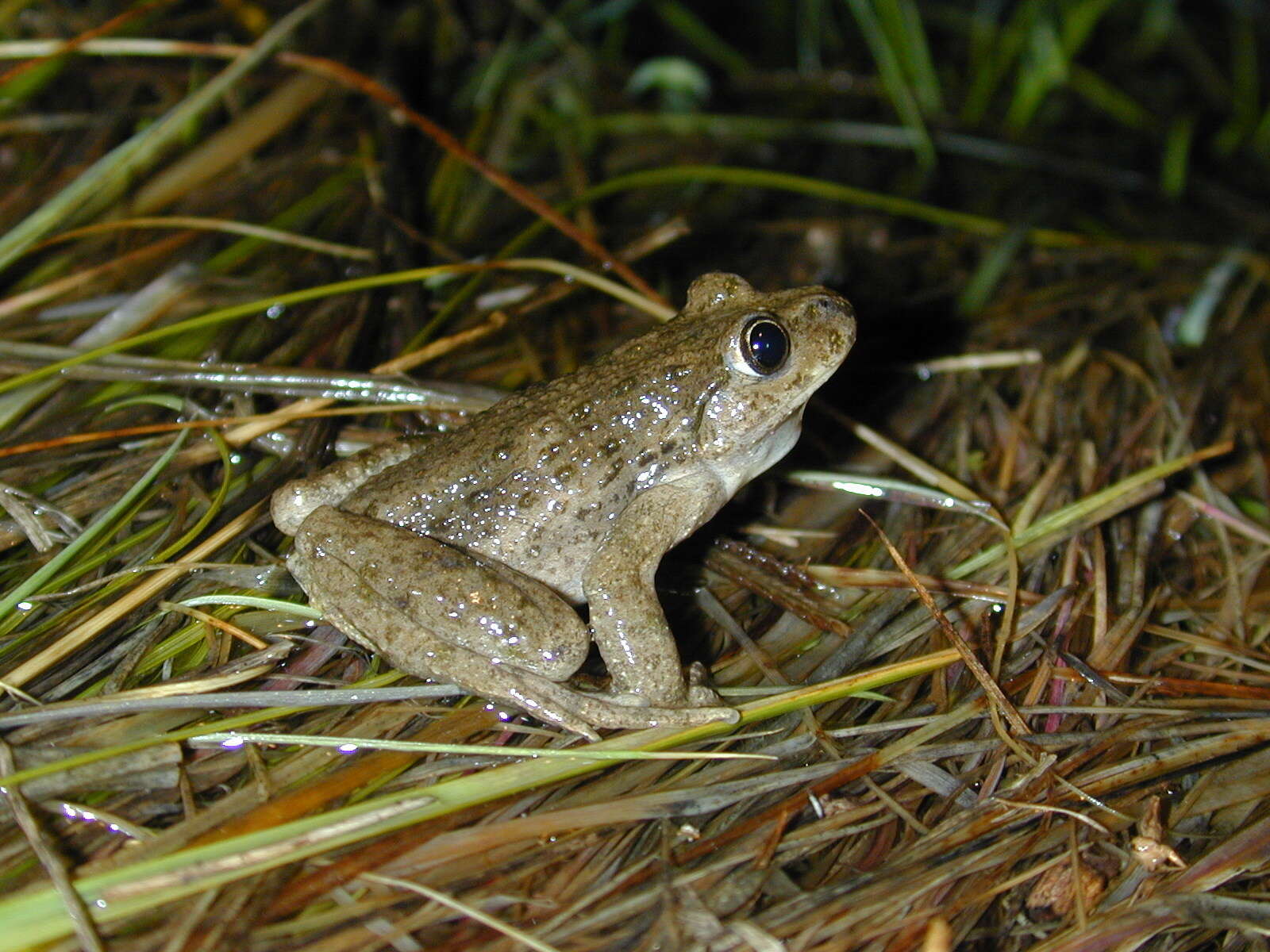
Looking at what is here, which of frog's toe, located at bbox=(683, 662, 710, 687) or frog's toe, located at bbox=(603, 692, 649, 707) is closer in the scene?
frog's toe, located at bbox=(603, 692, 649, 707)

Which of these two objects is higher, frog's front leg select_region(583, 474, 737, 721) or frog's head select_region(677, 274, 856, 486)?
frog's head select_region(677, 274, 856, 486)

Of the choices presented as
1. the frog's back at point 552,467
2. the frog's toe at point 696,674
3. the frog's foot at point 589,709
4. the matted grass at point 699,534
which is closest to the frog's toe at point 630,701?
the frog's foot at point 589,709

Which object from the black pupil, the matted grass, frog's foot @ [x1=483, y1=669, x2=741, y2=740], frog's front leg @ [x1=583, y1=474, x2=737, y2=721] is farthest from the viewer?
the black pupil

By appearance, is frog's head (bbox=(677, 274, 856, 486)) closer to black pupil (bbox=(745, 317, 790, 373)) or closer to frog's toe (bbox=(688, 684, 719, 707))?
black pupil (bbox=(745, 317, 790, 373))

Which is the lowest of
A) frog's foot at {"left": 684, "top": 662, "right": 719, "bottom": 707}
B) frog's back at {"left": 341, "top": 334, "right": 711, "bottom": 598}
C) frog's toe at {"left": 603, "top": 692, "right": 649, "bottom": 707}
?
frog's foot at {"left": 684, "top": 662, "right": 719, "bottom": 707}

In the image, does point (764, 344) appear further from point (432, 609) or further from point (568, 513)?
point (432, 609)

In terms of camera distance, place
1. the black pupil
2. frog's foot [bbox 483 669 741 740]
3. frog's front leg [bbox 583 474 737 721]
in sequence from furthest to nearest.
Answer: the black pupil → frog's front leg [bbox 583 474 737 721] → frog's foot [bbox 483 669 741 740]

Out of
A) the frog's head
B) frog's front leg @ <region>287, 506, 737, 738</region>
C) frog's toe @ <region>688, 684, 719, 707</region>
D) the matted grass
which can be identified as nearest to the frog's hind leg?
frog's front leg @ <region>287, 506, 737, 738</region>
